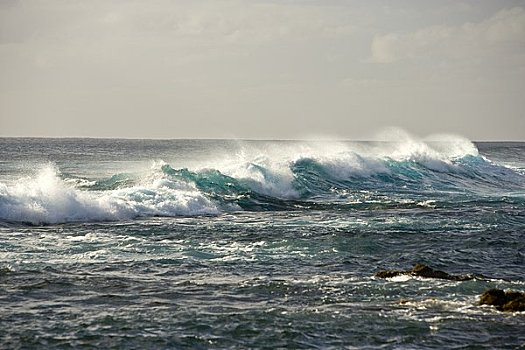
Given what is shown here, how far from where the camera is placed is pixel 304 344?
44.3ft

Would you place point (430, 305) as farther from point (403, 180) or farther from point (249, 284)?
point (403, 180)

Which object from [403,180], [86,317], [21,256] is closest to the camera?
[86,317]

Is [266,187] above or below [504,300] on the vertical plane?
above

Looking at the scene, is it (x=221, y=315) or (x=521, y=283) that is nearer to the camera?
(x=221, y=315)

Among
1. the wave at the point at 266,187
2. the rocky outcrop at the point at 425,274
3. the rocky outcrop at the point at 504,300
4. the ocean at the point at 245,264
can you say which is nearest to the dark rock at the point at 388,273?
the rocky outcrop at the point at 425,274

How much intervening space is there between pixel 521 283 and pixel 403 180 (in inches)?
1323

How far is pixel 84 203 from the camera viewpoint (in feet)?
99.5

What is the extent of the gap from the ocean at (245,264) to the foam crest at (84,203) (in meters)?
0.08

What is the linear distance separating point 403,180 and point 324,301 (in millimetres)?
36428

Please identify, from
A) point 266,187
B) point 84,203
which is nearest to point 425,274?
point 84,203

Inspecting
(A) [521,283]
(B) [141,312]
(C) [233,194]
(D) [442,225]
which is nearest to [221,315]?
→ (B) [141,312]

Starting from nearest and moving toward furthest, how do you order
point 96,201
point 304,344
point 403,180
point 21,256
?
point 304,344 < point 21,256 < point 96,201 < point 403,180

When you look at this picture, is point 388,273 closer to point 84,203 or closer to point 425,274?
point 425,274

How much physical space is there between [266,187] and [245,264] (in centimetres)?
2076
